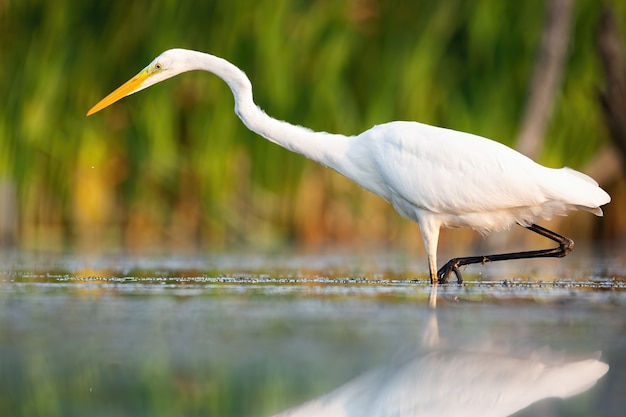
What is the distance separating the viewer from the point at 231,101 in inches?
424

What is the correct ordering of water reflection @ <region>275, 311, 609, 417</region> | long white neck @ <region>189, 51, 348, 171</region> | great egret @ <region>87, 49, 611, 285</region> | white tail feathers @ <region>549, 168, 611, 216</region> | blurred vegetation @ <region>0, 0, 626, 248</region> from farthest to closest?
blurred vegetation @ <region>0, 0, 626, 248</region> < long white neck @ <region>189, 51, 348, 171</region> < great egret @ <region>87, 49, 611, 285</region> < white tail feathers @ <region>549, 168, 611, 216</region> < water reflection @ <region>275, 311, 609, 417</region>

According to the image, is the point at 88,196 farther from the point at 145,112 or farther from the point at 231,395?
the point at 231,395

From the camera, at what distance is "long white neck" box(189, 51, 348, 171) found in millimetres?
6652

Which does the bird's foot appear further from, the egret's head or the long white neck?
the egret's head

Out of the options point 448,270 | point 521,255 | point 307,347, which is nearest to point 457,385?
point 307,347

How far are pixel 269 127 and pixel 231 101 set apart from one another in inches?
163

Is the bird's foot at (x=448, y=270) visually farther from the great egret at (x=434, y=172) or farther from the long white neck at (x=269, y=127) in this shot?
the long white neck at (x=269, y=127)

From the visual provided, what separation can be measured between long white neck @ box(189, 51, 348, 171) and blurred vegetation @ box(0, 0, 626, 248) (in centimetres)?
387

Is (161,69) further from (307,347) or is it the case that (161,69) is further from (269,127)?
(307,347)

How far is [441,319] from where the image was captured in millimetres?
4555

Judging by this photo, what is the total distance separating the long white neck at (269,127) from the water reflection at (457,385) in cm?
304

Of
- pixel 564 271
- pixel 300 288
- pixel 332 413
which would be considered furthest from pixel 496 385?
pixel 564 271

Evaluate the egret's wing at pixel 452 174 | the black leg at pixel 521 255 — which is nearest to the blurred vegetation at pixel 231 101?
the black leg at pixel 521 255

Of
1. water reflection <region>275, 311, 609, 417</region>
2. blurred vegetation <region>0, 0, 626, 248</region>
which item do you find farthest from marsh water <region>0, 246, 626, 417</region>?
blurred vegetation <region>0, 0, 626, 248</region>
